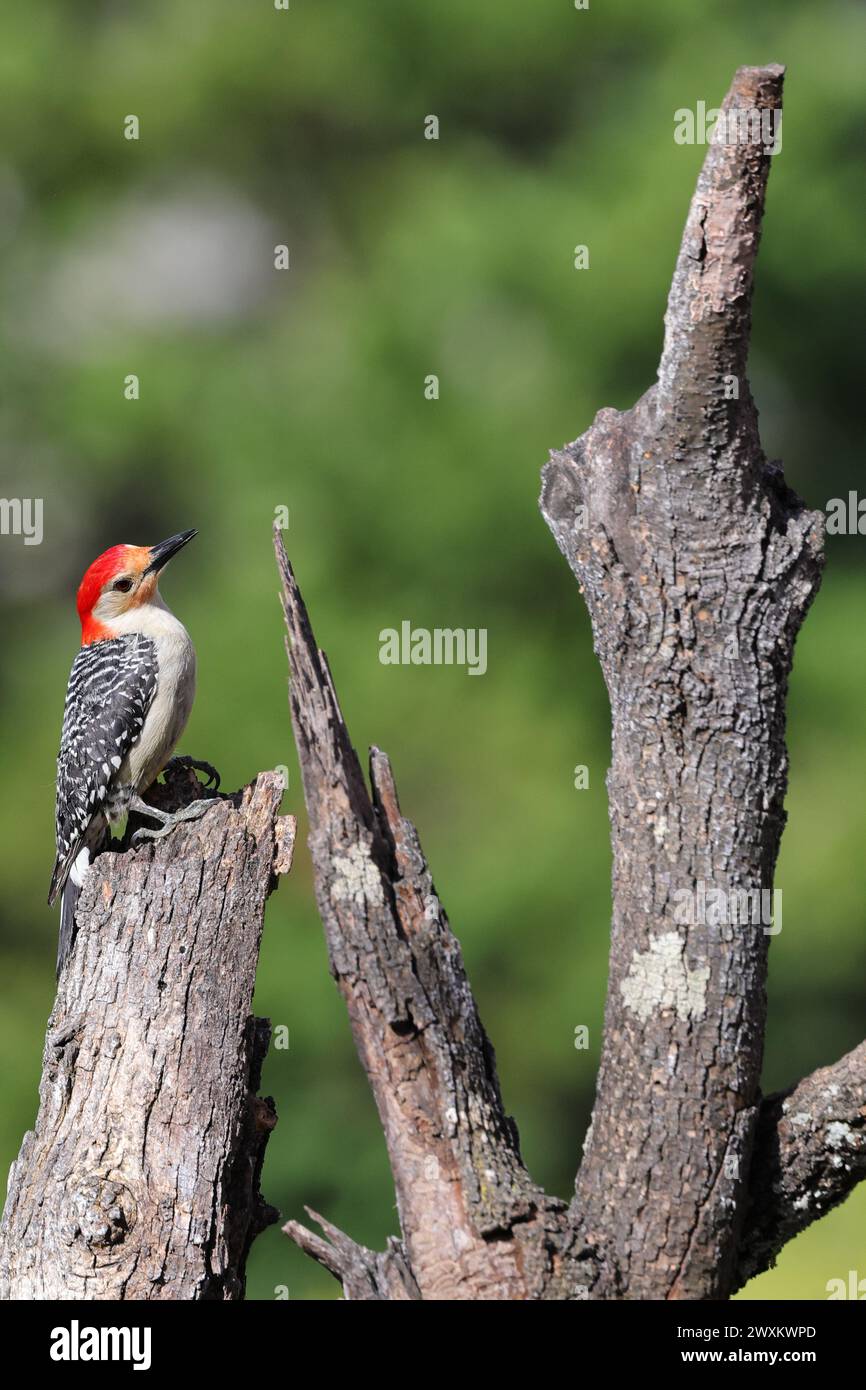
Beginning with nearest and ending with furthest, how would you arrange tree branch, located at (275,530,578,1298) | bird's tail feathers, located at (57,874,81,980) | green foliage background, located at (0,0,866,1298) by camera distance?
1. tree branch, located at (275,530,578,1298)
2. bird's tail feathers, located at (57,874,81,980)
3. green foliage background, located at (0,0,866,1298)

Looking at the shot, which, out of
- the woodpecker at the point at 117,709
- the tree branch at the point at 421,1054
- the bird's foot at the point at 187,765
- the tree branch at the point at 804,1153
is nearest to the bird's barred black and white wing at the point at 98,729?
the woodpecker at the point at 117,709

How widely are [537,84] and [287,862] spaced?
6155mm

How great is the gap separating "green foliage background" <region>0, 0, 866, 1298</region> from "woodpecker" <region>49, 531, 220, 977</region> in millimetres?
2551

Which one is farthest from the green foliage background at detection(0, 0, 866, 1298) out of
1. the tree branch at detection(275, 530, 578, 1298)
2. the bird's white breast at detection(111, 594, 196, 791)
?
the tree branch at detection(275, 530, 578, 1298)

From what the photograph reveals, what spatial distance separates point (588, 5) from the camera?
7770 mm

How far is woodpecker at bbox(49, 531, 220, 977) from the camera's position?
4.13 metres

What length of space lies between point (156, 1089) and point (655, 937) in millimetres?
1107

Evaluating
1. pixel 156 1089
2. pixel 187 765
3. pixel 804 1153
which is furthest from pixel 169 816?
pixel 804 1153

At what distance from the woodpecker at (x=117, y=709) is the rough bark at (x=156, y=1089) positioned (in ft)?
2.55

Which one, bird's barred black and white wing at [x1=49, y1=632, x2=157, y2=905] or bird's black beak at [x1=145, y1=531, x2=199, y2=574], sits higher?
bird's black beak at [x1=145, y1=531, x2=199, y2=574]

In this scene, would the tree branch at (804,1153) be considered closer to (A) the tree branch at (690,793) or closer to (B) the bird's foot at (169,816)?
(A) the tree branch at (690,793)

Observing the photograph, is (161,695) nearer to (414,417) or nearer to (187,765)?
(187,765)

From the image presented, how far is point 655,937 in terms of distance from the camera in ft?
8.74

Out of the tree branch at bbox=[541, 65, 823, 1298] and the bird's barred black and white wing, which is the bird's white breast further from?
the tree branch at bbox=[541, 65, 823, 1298]
